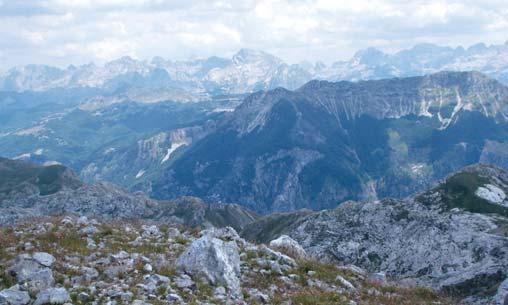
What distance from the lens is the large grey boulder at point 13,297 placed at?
63.3 ft

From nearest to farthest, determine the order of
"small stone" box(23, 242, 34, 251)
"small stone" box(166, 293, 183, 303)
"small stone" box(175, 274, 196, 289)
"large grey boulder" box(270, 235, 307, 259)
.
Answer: "small stone" box(166, 293, 183, 303)
"small stone" box(175, 274, 196, 289)
"small stone" box(23, 242, 34, 251)
"large grey boulder" box(270, 235, 307, 259)

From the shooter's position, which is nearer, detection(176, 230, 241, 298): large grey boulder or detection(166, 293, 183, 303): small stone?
detection(166, 293, 183, 303): small stone

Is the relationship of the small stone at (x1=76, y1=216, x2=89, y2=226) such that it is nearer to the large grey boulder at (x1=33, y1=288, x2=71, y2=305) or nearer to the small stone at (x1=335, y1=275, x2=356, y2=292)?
the large grey boulder at (x1=33, y1=288, x2=71, y2=305)

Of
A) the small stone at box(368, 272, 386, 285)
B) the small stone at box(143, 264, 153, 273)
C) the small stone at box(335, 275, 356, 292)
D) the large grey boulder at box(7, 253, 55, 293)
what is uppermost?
the large grey boulder at box(7, 253, 55, 293)

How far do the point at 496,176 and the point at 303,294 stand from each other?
14337 centimetres

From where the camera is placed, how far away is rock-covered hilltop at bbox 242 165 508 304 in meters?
92.4

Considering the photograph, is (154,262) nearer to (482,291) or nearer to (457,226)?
(482,291)

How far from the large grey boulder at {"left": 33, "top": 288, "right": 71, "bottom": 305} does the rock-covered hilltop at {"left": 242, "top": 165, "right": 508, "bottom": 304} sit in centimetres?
6517

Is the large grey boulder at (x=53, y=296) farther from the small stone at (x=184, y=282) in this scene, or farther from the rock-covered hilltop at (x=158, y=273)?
the small stone at (x=184, y=282)

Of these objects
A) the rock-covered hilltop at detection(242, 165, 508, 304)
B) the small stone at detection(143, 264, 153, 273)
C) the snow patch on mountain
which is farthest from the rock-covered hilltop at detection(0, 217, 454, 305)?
the snow patch on mountain

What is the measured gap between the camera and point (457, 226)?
10181 cm

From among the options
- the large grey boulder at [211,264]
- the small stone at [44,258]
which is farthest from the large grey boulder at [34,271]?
the large grey boulder at [211,264]

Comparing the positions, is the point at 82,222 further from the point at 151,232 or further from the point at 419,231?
the point at 419,231

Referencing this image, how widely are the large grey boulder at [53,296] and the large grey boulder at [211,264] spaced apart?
571cm
